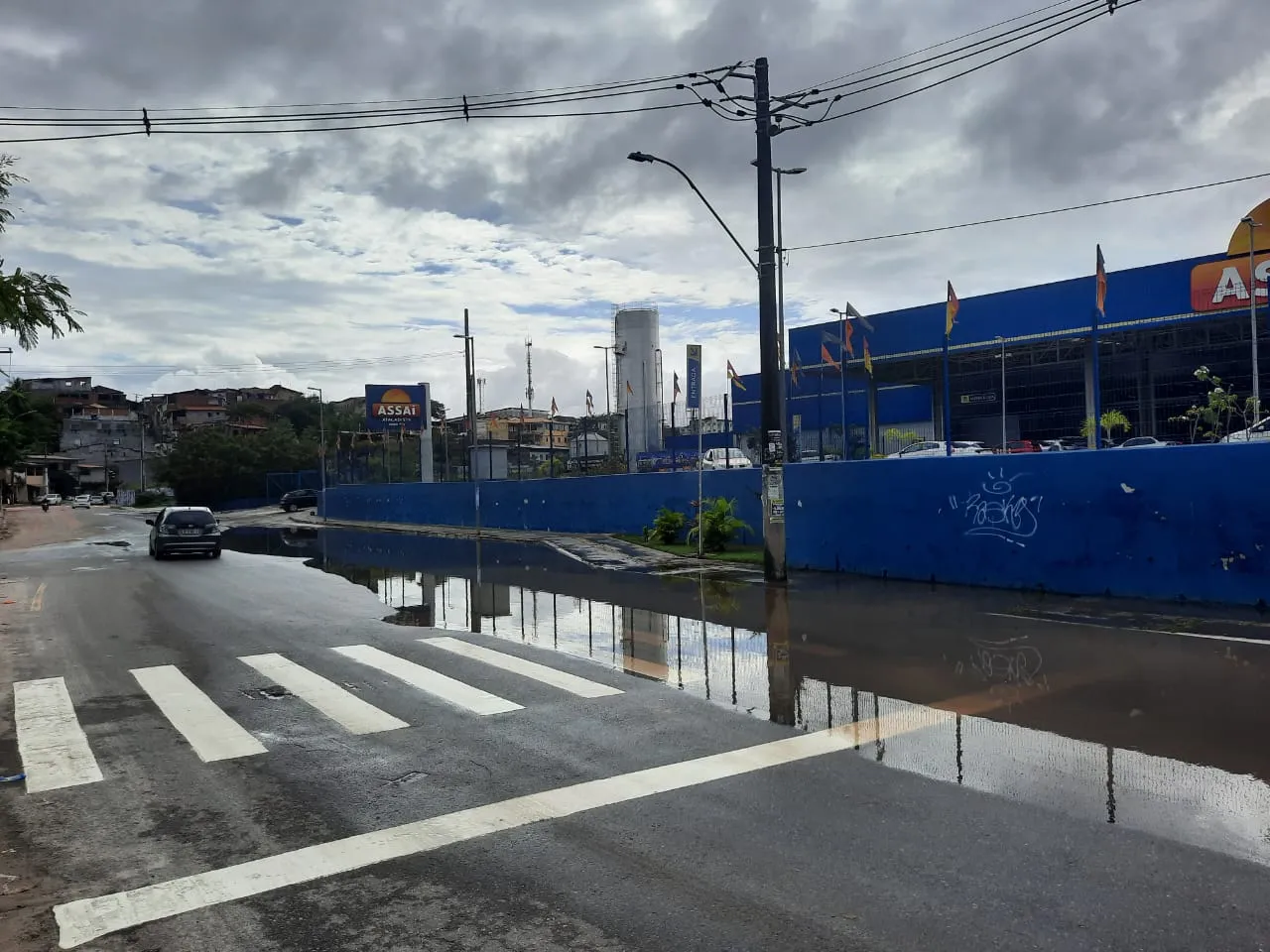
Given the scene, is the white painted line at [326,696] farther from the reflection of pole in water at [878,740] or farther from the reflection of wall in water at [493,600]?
the reflection of wall in water at [493,600]

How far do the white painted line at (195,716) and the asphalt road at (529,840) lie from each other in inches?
1.7

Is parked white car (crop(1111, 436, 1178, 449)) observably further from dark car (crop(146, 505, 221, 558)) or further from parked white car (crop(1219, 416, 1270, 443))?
dark car (crop(146, 505, 221, 558))

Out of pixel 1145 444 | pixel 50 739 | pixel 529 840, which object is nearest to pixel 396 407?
pixel 1145 444

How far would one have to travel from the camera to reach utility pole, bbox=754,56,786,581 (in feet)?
54.5

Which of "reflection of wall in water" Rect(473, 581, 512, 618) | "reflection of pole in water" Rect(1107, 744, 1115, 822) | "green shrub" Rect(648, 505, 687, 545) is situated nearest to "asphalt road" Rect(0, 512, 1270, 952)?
"reflection of pole in water" Rect(1107, 744, 1115, 822)

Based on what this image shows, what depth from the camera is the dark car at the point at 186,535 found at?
87.3ft

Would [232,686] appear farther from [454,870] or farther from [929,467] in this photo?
[929,467]

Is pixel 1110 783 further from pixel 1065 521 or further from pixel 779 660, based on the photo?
pixel 1065 521

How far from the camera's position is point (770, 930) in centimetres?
403

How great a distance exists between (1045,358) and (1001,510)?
2741 centimetres

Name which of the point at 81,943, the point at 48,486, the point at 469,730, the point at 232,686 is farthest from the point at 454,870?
the point at 48,486

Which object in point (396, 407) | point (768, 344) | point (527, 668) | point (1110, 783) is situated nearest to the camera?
point (1110, 783)

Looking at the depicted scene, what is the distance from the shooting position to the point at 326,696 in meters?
8.69

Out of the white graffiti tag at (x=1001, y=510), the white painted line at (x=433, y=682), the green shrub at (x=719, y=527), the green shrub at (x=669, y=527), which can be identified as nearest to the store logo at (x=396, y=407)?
the green shrub at (x=669, y=527)
